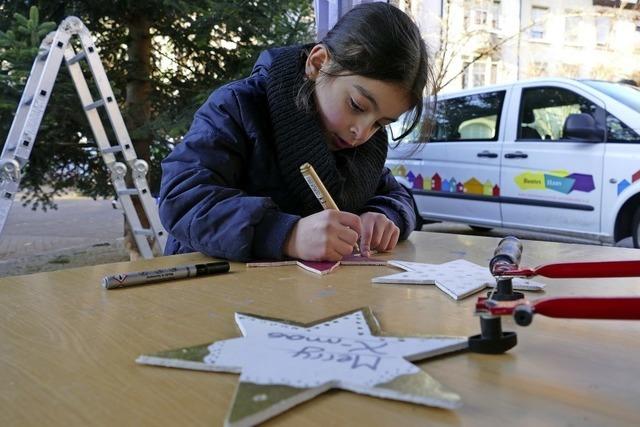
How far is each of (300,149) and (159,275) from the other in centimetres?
44

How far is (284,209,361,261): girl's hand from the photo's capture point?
89 cm

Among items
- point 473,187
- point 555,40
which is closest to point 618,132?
point 473,187

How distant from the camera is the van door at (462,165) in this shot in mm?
4012

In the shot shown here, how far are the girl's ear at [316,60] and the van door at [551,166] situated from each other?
267 cm

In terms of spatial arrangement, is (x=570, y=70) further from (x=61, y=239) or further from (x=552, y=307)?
(x=552, y=307)

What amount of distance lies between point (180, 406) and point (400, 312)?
0.30 metres

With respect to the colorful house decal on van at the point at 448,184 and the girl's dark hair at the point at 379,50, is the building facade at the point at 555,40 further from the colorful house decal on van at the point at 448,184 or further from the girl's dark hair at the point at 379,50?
the girl's dark hair at the point at 379,50

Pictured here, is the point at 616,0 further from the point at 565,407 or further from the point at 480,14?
the point at 565,407

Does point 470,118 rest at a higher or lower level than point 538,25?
lower

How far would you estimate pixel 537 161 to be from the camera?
365 cm

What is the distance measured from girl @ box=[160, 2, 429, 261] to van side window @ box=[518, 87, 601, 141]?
2744 mm

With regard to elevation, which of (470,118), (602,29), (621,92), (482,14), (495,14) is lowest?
(470,118)

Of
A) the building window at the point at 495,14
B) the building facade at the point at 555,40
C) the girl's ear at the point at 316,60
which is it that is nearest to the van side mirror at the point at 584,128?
the girl's ear at the point at 316,60

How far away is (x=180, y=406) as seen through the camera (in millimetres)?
373
